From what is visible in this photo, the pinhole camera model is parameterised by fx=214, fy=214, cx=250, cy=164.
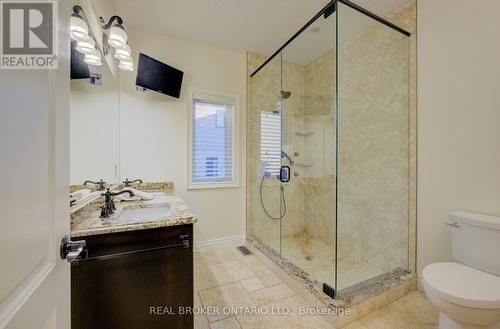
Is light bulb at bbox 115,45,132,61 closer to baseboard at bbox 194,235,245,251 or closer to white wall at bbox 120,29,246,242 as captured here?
white wall at bbox 120,29,246,242

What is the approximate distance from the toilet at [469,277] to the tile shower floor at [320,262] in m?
0.59

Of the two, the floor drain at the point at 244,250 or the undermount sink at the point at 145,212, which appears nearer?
the undermount sink at the point at 145,212

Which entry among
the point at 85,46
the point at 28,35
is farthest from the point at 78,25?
the point at 28,35

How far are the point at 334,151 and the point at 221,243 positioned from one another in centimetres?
184

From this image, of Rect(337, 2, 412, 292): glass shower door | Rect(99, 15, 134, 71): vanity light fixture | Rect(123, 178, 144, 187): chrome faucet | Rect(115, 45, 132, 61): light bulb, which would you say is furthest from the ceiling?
Rect(123, 178, 144, 187): chrome faucet

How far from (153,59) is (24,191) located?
7.34 feet

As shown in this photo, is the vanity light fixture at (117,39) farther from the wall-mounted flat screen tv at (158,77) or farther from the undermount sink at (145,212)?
the undermount sink at (145,212)

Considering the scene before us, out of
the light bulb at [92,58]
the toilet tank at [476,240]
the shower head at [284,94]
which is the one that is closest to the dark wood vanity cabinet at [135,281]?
the light bulb at [92,58]

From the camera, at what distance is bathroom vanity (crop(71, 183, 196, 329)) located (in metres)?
1.08

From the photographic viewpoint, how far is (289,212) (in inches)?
116

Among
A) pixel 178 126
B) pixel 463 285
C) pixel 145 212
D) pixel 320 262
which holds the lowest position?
pixel 320 262

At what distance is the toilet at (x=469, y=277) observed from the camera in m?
1.15

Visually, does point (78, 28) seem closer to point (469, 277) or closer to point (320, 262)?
point (320, 262)

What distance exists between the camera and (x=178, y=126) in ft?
8.59
